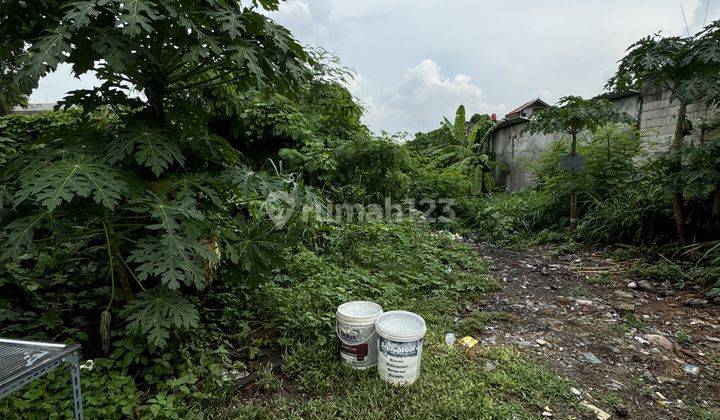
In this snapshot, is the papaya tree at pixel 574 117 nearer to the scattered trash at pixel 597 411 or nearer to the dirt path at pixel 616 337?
the dirt path at pixel 616 337

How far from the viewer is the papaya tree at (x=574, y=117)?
15.8 ft

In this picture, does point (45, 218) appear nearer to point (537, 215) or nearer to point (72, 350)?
point (72, 350)

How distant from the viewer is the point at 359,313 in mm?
2443

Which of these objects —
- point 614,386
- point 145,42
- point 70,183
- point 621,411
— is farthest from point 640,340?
point 145,42

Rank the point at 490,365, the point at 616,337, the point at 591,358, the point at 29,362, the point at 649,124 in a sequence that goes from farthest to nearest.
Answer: the point at 649,124
the point at 616,337
the point at 591,358
the point at 490,365
the point at 29,362

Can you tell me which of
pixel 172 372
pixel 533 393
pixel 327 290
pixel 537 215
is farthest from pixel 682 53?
pixel 172 372

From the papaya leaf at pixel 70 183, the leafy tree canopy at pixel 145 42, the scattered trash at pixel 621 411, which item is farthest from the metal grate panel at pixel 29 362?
the scattered trash at pixel 621 411

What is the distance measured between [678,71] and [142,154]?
4.92 m

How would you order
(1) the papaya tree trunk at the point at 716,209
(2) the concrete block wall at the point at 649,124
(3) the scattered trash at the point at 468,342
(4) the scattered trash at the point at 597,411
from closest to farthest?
(4) the scattered trash at the point at 597,411
(3) the scattered trash at the point at 468,342
(1) the papaya tree trunk at the point at 716,209
(2) the concrete block wall at the point at 649,124

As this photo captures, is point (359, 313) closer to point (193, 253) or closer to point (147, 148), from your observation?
point (193, 253)

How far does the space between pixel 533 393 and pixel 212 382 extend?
1774 mm

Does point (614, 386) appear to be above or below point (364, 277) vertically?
below

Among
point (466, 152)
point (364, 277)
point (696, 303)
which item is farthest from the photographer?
point (466, 152)

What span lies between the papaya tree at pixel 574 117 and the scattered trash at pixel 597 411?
3975 mm
